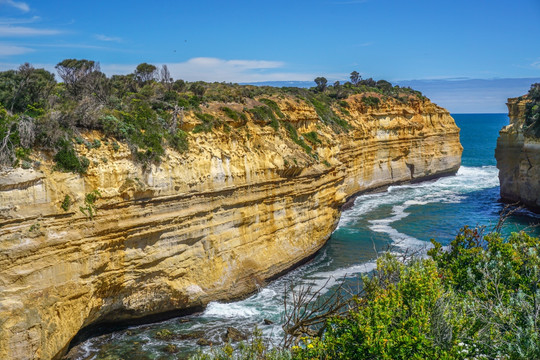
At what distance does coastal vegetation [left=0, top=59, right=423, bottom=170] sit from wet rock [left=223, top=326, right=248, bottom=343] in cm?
710

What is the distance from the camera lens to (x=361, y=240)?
107 ft

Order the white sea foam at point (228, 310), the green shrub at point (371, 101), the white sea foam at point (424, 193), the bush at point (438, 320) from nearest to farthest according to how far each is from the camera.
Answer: the bush at point (438, 320) < the white sea foam at point (228, 310) < the white sea foam at point (424, 193) < the green shrub at point (371, 101)

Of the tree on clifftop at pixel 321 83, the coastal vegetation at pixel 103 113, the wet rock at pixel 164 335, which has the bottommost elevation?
the wet rock at pixel 164 335

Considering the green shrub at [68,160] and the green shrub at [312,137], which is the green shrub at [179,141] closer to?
the green shrub at [68,160]

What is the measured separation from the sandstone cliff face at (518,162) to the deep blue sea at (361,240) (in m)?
1.43

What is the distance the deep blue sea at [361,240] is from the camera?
1847 cm

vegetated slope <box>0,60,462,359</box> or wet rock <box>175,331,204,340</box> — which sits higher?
vegetated slope <box>0,60,462,359</box>

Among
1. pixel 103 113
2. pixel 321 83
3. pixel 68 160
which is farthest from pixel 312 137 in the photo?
pixel 321 83

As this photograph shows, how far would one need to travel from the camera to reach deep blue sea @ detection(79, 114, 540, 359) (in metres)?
18.5

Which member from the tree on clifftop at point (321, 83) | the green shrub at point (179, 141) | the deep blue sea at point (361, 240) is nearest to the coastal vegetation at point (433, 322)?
the deep blue sea at point (361, 240)

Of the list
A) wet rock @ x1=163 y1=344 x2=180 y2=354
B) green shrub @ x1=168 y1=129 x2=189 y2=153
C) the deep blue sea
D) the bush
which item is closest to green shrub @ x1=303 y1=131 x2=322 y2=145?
the deep blue sea

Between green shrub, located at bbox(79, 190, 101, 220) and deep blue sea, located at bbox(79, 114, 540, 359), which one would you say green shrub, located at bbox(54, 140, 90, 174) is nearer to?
green shrub, located at bbox(79, 190, 101, 220)

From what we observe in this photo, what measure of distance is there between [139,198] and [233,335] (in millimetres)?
6138

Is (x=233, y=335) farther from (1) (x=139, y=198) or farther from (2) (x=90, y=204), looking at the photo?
(2) (x=90, y=204)
